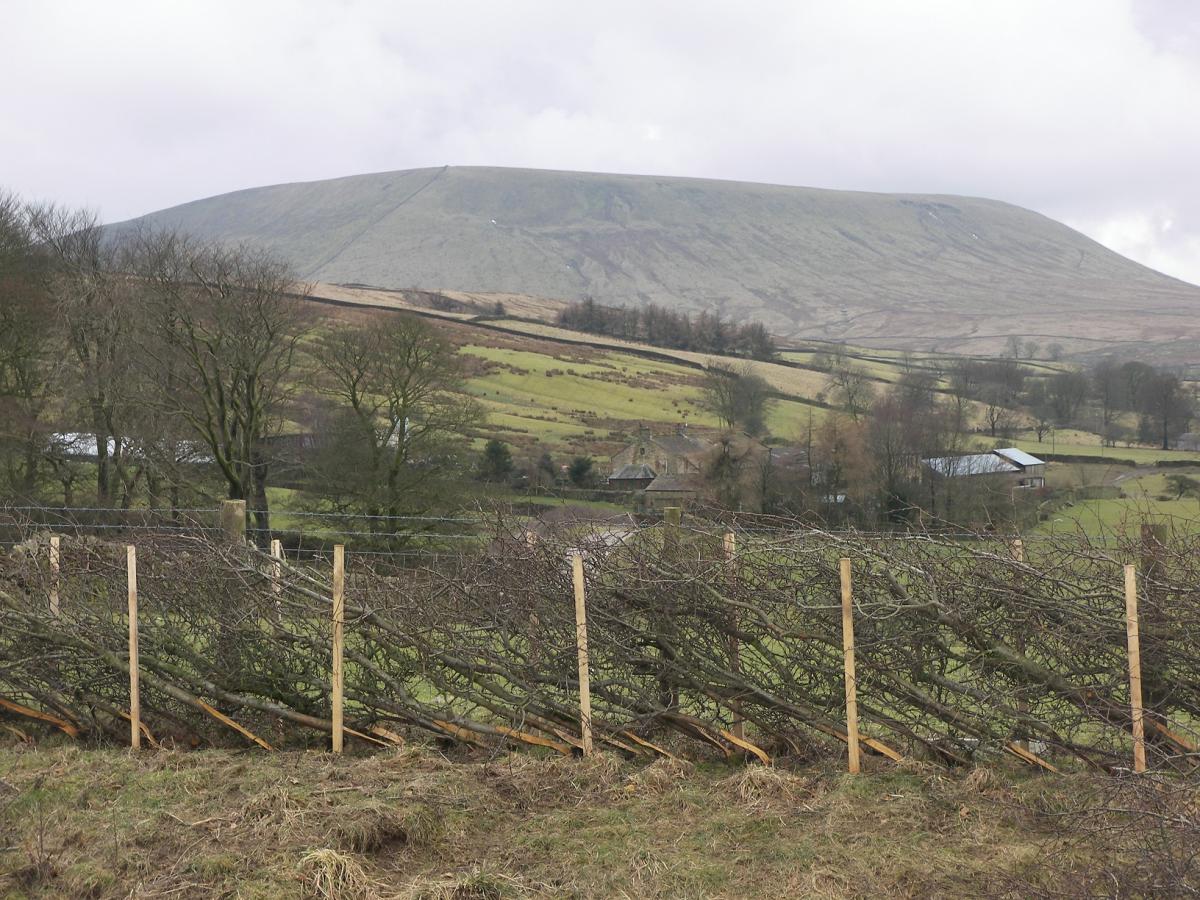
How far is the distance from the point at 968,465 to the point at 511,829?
4097 centimetres

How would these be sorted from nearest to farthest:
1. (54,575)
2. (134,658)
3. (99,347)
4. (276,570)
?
(134,658) < (276,570) < (54,575) < (99,347)

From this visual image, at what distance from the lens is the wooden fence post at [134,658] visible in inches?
353

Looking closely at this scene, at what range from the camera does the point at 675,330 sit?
103875mm

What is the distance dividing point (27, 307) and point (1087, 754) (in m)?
28.0

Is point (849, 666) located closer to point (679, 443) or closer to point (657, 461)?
point (657, 461)

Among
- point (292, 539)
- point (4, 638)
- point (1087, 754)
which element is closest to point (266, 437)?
point (292, 539)

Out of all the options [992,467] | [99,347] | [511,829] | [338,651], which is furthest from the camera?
[992,467]

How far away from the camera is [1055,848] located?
5.81 metres

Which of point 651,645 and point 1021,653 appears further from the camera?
point 651,645

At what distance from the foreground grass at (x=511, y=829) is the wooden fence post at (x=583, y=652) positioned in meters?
0.36

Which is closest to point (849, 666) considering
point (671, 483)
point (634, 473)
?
point (671, 483)

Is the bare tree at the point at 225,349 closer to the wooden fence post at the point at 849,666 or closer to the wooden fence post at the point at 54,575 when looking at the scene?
the wooden fence post at the point at 54,575

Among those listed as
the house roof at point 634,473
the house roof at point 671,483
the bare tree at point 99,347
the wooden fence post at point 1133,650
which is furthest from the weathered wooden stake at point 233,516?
the house roof at point 634,473

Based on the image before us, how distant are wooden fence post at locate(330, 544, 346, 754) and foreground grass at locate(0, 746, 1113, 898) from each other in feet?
1.51
